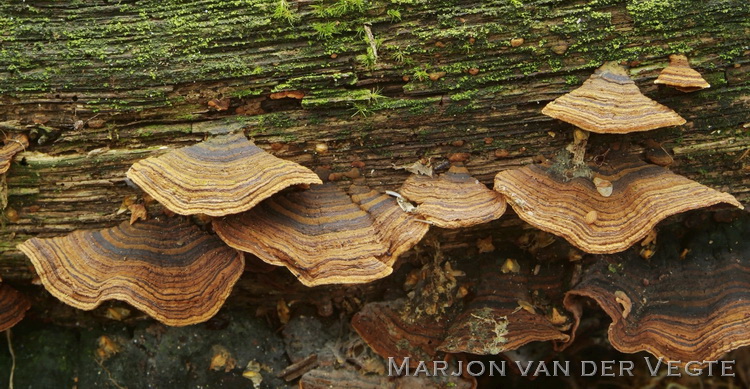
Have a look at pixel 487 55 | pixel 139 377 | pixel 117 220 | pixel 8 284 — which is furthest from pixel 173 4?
pixel 139 377

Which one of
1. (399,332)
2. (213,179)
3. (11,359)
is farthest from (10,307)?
(399,332)

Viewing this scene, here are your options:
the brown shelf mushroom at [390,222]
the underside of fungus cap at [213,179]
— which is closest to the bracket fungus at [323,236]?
the brown shelf mushroom at [390,222]

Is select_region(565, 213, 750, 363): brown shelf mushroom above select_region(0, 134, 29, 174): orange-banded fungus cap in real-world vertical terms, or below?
below

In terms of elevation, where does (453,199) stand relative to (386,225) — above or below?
above

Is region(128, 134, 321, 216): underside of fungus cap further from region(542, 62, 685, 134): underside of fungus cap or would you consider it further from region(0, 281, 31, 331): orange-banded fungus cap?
region(0, 281, 31, 331): orange-banded fungus cap

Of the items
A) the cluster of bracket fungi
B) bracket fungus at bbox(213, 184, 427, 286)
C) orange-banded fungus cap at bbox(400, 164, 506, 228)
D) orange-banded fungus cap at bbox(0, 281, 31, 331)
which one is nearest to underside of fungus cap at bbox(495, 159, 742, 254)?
the cluster of bracket fungi

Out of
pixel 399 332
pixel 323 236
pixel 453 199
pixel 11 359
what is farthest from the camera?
pixel 11 359

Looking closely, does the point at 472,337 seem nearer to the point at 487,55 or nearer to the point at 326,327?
the point at 326,327

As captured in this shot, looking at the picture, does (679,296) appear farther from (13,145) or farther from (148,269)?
(13,145)
